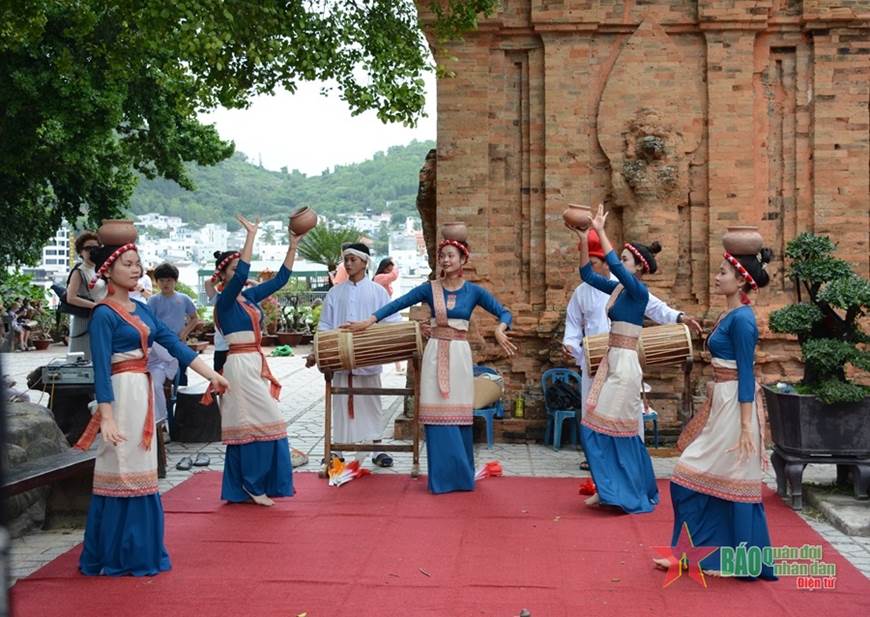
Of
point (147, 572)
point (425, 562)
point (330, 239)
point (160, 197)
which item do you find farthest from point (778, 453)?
point (160, 197)

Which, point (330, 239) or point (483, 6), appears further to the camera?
point (330, 239)

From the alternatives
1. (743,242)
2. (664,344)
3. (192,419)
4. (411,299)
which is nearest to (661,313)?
(664,344)

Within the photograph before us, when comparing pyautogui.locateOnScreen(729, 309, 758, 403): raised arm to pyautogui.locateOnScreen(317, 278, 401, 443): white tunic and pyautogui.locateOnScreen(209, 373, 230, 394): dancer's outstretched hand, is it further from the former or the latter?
pyautogui.locateOnScreen(317, 278, 401, 443): white tunic

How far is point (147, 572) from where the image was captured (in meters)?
5.49

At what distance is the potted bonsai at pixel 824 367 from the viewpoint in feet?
23.0

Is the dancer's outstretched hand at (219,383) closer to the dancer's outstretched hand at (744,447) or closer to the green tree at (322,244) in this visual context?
the dancer's outstretched hand at (744,447)

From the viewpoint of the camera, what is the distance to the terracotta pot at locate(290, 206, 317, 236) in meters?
7.47

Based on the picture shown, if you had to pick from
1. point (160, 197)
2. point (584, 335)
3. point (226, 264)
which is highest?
point (160, 197)

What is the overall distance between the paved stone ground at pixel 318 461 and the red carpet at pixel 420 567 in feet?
0.56

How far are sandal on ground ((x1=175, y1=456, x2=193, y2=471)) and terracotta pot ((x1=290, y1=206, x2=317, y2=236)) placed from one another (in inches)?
96.0

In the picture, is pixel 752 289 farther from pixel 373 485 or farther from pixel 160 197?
pixel 160 197

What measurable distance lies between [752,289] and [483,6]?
15.0ft

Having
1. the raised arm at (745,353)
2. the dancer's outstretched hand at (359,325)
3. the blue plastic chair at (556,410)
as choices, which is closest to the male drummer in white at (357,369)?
the dancer's outstretched hand at (359,325)

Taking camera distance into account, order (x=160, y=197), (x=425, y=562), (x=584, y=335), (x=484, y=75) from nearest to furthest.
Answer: (x=425, y=562)
(x=584, y=335)
(x=484, y=75)
(x=160, y=197)
